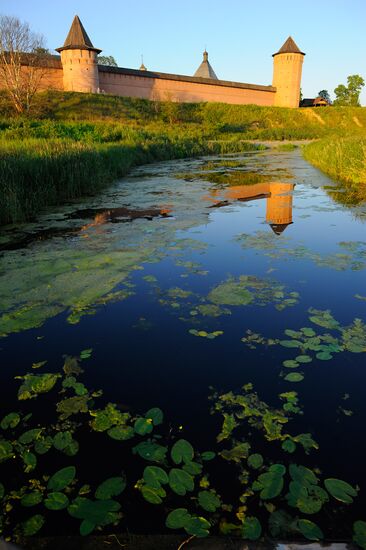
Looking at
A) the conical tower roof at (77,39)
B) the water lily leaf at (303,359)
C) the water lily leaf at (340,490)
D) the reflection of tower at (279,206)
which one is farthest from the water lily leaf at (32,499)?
the conical tower roof at (77,39)

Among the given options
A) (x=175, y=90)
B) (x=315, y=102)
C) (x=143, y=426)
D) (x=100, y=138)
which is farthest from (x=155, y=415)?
(x=315, y=102)

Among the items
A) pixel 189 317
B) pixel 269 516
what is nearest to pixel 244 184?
pixel 189 317

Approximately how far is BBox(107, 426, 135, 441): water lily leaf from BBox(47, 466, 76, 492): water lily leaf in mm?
195

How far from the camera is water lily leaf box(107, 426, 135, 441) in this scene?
1.46 m

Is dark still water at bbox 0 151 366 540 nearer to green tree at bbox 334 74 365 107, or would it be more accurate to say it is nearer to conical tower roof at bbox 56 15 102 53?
conical tower roof at bbox 56 15 102 53

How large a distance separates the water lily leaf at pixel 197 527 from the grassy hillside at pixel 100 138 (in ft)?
15.4

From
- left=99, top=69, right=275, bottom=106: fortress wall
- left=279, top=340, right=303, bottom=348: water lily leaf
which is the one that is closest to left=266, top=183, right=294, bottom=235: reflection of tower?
left=279, top=340, right=303, bottom=348: water lily leaf

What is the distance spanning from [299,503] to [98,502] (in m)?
0.67

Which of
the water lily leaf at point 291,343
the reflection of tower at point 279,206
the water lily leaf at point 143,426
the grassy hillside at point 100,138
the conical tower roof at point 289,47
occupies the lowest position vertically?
the water lily leaf at point 143,426

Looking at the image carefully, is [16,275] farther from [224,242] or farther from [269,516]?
[269,516]

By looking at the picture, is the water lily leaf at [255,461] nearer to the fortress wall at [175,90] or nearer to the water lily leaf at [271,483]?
the water lily leaf at [271,483]

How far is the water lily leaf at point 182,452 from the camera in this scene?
1.35m

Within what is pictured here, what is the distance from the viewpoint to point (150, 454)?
1.38 m

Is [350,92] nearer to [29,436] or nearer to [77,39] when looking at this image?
[77,39]
